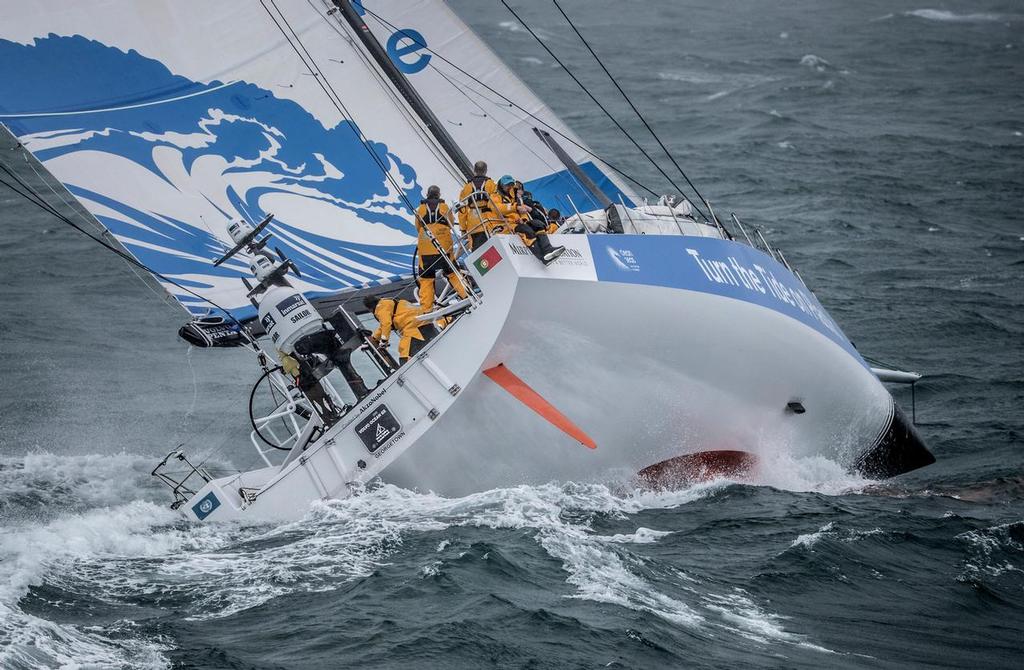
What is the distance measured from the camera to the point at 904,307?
50.1ft

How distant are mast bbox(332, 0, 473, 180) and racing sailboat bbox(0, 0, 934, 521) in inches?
1.0

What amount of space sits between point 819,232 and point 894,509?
32.2ft

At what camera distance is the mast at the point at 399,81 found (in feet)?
35.9

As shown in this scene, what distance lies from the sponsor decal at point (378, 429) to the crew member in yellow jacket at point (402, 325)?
605mm

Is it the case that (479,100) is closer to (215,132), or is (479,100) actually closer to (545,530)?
(215,132)

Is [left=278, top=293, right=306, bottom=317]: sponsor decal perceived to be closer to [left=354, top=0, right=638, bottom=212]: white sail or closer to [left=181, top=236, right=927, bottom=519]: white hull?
[left=181, top=236, right=927, bottom=519]: white hull

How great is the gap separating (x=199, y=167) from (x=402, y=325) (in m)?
3.26

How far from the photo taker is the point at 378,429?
27.9 ft

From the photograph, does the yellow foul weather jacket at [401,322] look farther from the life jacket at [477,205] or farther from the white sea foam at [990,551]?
the white sea foam at [990,551]

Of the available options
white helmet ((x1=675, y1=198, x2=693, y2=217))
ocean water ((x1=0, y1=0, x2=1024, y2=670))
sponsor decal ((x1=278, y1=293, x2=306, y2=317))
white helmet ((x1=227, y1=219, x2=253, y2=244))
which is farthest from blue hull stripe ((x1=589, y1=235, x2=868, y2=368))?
white helmet ((x1=227, y1=219, x2=253, y2=244))

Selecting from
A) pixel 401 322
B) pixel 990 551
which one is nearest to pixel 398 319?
pixel 401 322

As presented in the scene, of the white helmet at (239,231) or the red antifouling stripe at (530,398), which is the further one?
the white helmet at (239,231)

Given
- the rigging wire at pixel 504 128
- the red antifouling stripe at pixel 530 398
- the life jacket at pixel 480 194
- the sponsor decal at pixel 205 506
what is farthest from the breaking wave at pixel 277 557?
the rigging wire at pixel 504 128

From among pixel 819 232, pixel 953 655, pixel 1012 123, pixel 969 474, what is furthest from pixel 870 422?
pixel 1012 123
